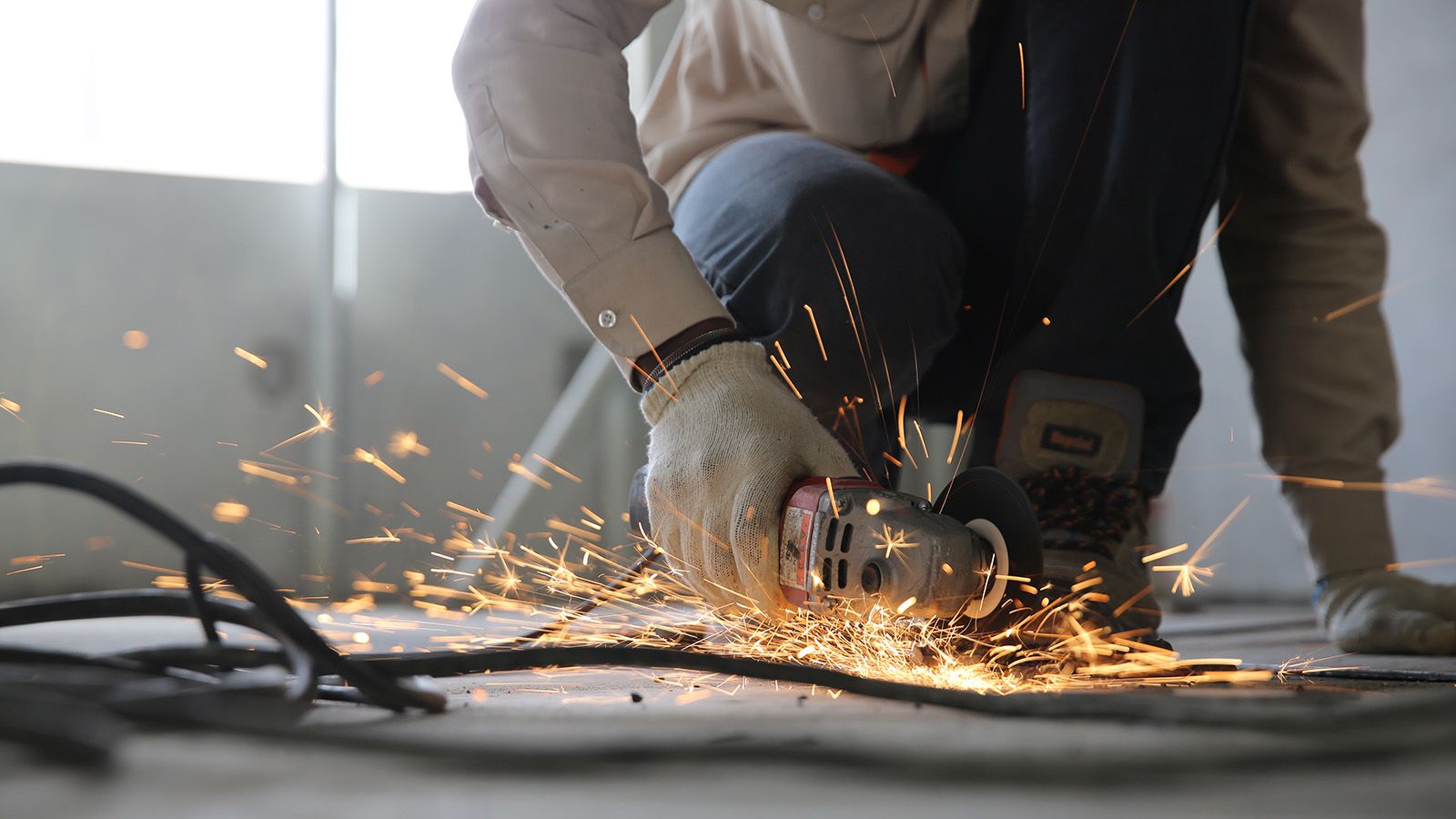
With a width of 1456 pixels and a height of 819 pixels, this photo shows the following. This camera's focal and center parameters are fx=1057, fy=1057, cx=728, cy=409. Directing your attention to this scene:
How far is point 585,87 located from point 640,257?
0.19 metres

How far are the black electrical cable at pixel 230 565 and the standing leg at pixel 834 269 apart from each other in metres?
0.64

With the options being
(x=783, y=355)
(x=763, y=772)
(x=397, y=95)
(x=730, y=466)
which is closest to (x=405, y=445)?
(x=397, y=95)

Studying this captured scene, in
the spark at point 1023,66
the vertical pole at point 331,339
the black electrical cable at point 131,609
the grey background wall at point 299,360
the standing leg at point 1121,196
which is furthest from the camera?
the vertical pole at point 331,339

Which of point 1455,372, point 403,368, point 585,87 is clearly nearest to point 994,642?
point 585,87

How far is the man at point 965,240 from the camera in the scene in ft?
3.34

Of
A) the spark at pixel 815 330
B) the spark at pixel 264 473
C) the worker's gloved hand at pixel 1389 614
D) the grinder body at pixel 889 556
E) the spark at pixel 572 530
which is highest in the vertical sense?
the spark at pixel 815 330

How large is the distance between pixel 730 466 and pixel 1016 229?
0.53 meters

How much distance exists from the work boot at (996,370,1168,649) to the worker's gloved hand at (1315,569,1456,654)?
1.22 ft

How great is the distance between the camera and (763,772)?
517 millimetres

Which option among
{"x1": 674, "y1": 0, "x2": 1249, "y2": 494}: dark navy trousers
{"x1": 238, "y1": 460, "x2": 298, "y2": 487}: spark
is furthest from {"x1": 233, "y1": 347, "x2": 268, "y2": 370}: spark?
{"x1": 674, "y1": 0, "x2": 1249, "y2": 494}: dark navy trousers

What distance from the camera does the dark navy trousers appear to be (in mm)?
1137

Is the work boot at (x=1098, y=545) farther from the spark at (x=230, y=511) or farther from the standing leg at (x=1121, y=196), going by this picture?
the spark at (x=230, y=511)

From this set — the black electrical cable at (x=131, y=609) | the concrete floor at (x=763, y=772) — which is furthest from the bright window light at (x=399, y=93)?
the concrete floor at (x=763, y=772)

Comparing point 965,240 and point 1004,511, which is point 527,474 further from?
point 1004,511
